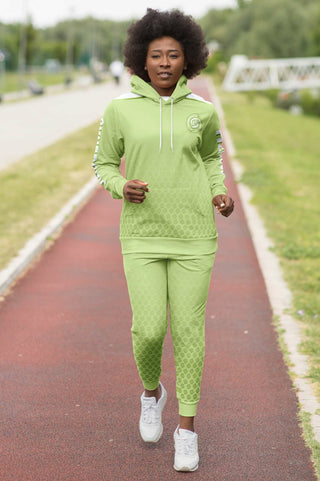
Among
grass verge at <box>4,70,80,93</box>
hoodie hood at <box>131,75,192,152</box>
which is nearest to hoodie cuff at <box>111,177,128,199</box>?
hoodie hood at <box>131,75,192,152</box>

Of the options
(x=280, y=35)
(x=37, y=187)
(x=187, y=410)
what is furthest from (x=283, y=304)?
(x=280, y=35)

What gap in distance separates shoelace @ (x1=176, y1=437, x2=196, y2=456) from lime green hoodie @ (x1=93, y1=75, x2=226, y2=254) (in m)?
0.87

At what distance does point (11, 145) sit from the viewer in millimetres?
20578

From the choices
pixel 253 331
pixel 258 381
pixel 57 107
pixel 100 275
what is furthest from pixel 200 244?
pixel 57 107

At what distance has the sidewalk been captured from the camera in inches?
155

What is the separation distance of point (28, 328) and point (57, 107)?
106 ft

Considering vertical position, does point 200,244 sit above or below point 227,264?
above

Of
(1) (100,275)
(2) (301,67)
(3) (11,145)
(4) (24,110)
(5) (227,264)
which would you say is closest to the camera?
(1) (100,275)

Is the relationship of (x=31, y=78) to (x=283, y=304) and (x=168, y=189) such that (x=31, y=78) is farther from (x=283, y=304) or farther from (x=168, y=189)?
(x=168, y=189)

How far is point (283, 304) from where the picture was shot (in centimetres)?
679

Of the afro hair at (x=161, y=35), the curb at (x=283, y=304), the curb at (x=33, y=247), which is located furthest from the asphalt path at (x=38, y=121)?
the afro hair at (x=161, y=35)

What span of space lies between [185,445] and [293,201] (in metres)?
9.29

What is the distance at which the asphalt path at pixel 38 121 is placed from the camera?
20.3 metres

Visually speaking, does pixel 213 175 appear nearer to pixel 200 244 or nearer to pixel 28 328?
pixel 200 244
